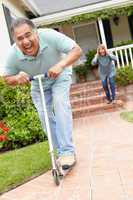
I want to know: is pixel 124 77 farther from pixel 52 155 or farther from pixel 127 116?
pixel 52 155

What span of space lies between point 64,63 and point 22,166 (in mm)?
1693

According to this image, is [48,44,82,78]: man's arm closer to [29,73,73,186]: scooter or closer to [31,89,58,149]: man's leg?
[29,73,73,186]: scooter

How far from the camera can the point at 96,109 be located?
1163cm

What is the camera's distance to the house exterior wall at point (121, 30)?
19406 millimetres

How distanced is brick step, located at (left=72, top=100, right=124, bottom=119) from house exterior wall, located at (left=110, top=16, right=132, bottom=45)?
813cm

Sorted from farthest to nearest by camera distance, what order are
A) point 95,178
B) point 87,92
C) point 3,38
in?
point 87,92 → point 3,38 → point 95,178

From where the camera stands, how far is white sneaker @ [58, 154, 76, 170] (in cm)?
500

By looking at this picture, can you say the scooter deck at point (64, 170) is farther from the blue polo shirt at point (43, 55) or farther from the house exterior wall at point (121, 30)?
the house exterior wall at point (121, 30)

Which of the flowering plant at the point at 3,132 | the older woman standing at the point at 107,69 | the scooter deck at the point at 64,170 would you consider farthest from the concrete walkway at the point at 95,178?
the older woman standing at the point at 107,69

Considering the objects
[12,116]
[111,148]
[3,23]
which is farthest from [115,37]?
[111,148]

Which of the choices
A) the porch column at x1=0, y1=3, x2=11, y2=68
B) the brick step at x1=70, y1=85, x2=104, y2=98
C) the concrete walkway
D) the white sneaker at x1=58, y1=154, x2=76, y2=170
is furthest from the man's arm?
the brick step at x1=70, y1=85, x2=104, y2=98

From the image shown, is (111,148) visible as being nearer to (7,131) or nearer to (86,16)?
(7,131)

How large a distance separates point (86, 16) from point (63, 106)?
12.5m

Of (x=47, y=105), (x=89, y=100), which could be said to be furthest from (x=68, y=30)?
(x=47, y=105)
